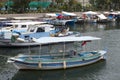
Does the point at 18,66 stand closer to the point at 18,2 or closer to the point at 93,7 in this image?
the point at 18,2

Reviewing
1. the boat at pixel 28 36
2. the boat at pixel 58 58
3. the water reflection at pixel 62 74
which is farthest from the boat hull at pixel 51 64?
the boat at pixel 28 36

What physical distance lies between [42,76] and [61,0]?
8632cm

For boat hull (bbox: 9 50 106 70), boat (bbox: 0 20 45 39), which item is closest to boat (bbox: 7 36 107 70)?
boat hull (bbox: 9 50 106 70)

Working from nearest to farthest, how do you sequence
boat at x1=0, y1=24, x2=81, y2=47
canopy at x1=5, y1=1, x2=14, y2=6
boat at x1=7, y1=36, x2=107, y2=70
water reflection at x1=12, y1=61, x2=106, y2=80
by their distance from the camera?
water reflection at x1=12, y1=61, x2=106, y2=80 → boat at x1=7, y1=36, x2=107, y2=70 → boat at x1=0, y1=24, x2=81, y2=47 → canopy at x1=5, y1=1, x2=14, y2=6

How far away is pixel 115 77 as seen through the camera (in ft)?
109

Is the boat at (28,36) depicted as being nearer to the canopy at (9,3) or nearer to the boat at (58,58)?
the boat at (58,58)

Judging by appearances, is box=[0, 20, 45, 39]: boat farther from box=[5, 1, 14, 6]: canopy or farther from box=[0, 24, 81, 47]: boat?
box=[5, 1, 14, 6]: canopy

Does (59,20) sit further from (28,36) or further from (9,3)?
(28,36)

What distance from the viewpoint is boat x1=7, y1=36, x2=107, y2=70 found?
113ft

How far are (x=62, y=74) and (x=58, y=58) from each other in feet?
7.82

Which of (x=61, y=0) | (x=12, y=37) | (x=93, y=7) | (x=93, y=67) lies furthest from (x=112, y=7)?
(x=93, y=67)

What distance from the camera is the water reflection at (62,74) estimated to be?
33281 millimetres

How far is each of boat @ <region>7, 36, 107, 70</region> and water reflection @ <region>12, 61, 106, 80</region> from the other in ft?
1.59

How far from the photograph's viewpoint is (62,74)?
113 ft
